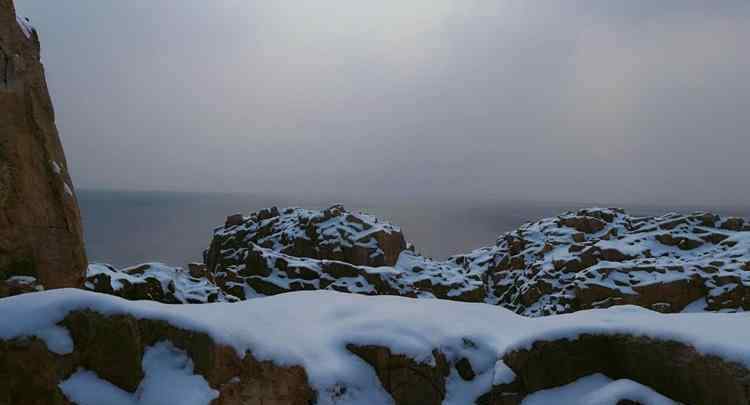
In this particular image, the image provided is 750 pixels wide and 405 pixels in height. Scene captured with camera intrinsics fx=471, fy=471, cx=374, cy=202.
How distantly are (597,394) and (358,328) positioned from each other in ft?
15.0

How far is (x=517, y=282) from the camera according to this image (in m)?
61.5

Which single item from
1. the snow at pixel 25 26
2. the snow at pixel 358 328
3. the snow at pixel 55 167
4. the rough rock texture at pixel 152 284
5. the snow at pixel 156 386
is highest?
the snow at pixel 25 26

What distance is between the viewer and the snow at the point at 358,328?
Result: 7.87 meters

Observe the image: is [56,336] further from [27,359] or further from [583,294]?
[583,294]

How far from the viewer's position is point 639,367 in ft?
26.8

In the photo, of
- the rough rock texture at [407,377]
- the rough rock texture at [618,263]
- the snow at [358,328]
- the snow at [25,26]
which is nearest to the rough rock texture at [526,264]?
the rough rock texture at [618,263]

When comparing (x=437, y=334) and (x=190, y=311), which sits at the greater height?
(x=190, y=311)

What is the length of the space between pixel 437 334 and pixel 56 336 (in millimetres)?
6929

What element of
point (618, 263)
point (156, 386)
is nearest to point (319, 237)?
point (618, 263)

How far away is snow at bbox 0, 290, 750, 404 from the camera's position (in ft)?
25.8

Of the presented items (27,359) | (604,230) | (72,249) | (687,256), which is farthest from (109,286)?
(604,230)

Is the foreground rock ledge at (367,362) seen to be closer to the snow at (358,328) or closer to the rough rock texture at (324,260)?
the snow at (358,328)

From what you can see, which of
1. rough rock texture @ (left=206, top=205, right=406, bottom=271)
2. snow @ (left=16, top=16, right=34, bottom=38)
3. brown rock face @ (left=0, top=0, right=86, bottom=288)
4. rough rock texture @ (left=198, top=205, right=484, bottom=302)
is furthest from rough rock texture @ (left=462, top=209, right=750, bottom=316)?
snow @ (left=16, top=16, right=34, bottom=38)

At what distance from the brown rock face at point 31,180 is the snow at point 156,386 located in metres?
8.67
